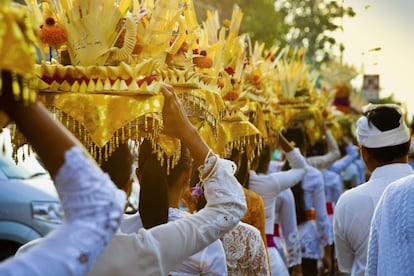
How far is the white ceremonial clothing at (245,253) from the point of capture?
4402mm

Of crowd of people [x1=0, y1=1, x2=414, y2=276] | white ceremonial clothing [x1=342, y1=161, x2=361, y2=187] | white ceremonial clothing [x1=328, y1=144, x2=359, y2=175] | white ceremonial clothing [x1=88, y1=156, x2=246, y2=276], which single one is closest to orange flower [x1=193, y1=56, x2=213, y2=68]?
crowd of people [x1=0, y1=1, x2=414, y2=276]

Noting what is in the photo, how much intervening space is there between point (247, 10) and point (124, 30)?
26.2m

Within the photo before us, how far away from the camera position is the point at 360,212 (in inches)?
185

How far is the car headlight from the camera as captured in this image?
731cm

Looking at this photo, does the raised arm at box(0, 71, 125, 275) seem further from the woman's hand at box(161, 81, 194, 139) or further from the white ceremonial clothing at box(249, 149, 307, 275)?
the white ceremonial clothing at box(249, 149, 307, 275)

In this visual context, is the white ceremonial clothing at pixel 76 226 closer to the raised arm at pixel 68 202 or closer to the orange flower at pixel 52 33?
the raised arm at pixel 68 202

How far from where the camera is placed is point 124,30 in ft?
11.2

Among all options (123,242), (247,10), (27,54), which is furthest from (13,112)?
(247,10)

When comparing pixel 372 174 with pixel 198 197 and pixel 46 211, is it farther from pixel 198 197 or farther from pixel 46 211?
pixel 46 211

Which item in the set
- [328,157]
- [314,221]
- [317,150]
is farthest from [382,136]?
[317,150]

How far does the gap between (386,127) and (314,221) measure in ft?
17.5

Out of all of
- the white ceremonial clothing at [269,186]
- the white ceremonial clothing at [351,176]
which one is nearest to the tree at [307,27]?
the white ceremonial clothing at [351,176]

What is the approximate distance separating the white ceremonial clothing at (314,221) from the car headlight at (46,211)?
132 inches

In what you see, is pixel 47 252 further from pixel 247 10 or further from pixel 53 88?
pixel 247 10
